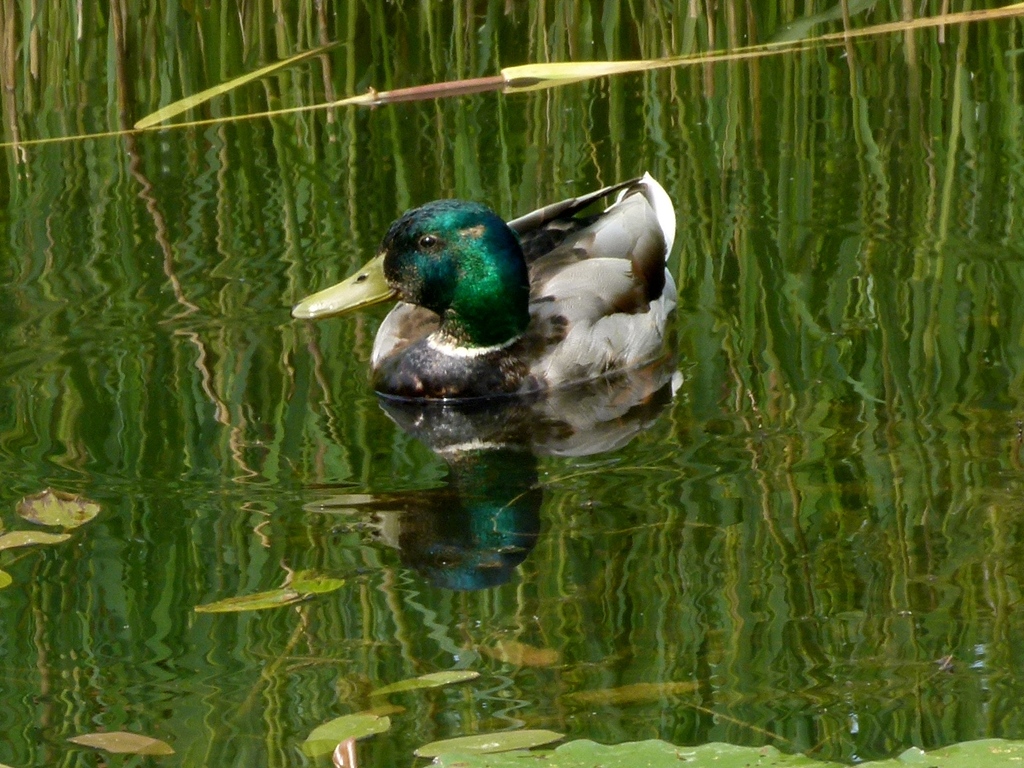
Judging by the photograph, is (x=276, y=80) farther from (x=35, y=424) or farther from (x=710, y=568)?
(x=710, y=568)

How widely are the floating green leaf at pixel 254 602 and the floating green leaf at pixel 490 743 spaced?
3.05 ft

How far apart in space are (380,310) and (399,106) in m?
2.58

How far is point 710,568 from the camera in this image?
182 inches

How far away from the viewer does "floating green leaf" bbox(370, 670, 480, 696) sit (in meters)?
4.04

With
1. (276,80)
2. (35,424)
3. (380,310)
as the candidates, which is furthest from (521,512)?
(276,80)

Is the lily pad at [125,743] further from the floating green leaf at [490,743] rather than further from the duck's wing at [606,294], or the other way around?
the duck's wing at [606,294]

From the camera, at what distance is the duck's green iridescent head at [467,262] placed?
23.0 ft

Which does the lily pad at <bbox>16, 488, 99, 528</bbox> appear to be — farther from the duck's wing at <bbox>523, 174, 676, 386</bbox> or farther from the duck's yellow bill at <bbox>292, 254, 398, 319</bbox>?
the duck's wing at <bbox>523, 174, 676, 386</bbox>

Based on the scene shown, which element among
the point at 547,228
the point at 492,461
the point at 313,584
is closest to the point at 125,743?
the point at 313,584

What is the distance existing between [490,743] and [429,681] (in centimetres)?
38

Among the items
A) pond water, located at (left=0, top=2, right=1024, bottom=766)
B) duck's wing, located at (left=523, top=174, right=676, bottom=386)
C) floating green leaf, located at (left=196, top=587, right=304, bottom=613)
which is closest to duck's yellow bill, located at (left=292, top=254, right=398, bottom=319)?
pond water, located at (left=0, top=2, right=1024, bottom=766)

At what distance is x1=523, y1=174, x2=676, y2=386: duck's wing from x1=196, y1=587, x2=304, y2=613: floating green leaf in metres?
2.50

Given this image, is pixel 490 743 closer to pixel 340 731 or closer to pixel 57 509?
pixel 340 731

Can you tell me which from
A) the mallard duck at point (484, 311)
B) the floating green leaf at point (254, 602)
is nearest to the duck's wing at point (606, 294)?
the mallard duck at point (484, 311)
